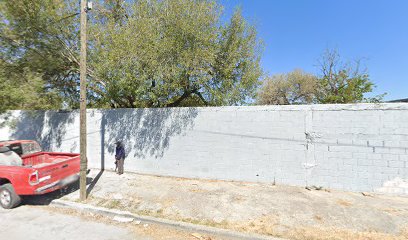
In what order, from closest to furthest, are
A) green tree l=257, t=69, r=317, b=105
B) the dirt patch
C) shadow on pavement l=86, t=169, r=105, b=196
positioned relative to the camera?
the dirt patch → shadow on pavement l=86, t=169, r=105, b=196 → green tree l=257, t=69, r=317, b=105

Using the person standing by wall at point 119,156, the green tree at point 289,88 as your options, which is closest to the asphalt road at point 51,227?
the person standing by wall at point 119,156

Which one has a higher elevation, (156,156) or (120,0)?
(120,0)

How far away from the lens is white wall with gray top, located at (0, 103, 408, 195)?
18.8 feet

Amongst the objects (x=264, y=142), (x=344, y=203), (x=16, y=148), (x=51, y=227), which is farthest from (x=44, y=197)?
(x=344, y=203)

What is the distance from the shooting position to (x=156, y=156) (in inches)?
308

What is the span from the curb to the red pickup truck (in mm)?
653

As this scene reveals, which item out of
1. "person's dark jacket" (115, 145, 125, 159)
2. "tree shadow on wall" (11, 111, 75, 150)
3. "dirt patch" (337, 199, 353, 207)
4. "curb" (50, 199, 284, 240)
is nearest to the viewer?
"curb" (50, 199, 284, 240)

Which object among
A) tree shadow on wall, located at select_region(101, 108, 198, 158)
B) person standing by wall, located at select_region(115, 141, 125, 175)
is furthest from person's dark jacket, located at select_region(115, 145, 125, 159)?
tree shadow on wall, located at select_region(101, 108, 198, 158)

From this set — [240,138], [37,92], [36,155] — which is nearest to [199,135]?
[240,138]

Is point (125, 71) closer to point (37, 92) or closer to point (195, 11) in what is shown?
point (195, 11)

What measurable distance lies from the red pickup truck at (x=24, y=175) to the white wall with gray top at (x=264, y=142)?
225 cm

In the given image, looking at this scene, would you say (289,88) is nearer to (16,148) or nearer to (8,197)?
(16,148)

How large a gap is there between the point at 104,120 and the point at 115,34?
11.1ft

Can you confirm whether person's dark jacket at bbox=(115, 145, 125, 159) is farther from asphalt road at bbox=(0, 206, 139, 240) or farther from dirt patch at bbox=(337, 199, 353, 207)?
dirt patch at bbox=(337, 199, 353, 207)
